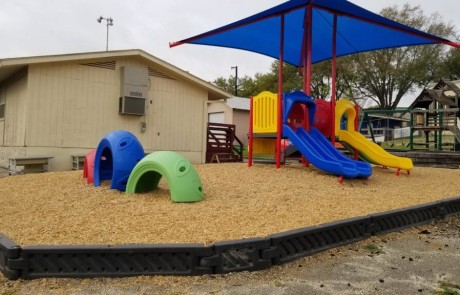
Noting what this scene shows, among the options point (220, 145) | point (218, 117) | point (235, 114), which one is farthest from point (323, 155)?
point (218, 117)

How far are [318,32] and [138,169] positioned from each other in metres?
7.59

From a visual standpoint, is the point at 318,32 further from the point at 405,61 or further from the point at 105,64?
the point at 405,61

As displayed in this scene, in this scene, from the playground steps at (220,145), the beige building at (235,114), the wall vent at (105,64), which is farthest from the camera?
the beige building at (235,114)

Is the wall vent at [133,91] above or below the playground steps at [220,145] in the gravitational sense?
above

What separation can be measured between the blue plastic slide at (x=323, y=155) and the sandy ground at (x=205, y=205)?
8.7 inches

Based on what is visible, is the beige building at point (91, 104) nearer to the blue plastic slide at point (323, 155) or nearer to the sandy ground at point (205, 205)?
the sandy ground at point (205, 205)

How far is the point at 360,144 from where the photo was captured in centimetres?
984

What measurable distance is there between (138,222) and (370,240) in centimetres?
270

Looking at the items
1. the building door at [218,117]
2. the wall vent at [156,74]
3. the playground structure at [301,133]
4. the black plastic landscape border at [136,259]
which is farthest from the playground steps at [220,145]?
the building door at [218,117]

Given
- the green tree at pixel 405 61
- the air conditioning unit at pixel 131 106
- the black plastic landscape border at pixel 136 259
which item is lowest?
the black plastic landscape border at pixel 136 259

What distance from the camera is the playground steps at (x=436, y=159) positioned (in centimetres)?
1241

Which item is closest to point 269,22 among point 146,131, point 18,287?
point 146,131

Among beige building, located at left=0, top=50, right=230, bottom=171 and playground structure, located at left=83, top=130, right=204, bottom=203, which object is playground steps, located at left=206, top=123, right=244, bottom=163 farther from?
playground structure, located at left=83, top=130, right=204, bottom=203

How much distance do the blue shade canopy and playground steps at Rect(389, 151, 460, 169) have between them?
424 centimetres
